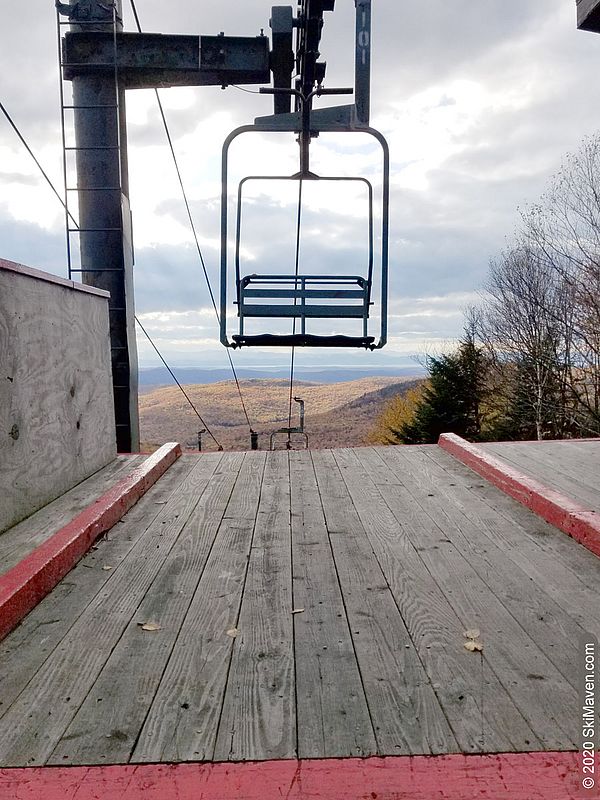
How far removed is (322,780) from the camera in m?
1.59

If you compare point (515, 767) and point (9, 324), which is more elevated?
point (9, 324)

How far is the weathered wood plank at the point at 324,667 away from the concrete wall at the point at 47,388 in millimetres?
1609

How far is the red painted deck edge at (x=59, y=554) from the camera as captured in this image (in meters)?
2.49

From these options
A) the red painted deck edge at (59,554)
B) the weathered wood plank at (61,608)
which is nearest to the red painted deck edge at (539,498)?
the weathered wood plank at (61,608)

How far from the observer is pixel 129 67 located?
259 inches

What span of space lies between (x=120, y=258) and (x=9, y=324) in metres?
3.36

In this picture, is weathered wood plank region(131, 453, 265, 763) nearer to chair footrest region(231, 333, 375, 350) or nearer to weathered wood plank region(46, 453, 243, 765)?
weathered wood plank region(46, 453, 243, 765)

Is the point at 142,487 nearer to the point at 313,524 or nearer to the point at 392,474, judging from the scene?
the point at 313,524

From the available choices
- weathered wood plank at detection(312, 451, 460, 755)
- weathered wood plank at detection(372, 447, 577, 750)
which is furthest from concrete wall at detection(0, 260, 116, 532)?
weathered wood plank at detection(372, 447, 577, 750)

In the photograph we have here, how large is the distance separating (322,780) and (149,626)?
1043mm

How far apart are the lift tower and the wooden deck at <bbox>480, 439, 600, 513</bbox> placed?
3892 mm

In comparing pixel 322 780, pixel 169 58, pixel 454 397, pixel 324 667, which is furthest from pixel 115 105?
pixel 454 397

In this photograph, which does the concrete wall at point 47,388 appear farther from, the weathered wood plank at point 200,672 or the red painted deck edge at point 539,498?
the red painted deck edge at point 539,498

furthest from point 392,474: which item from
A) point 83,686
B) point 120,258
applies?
point 120,258
